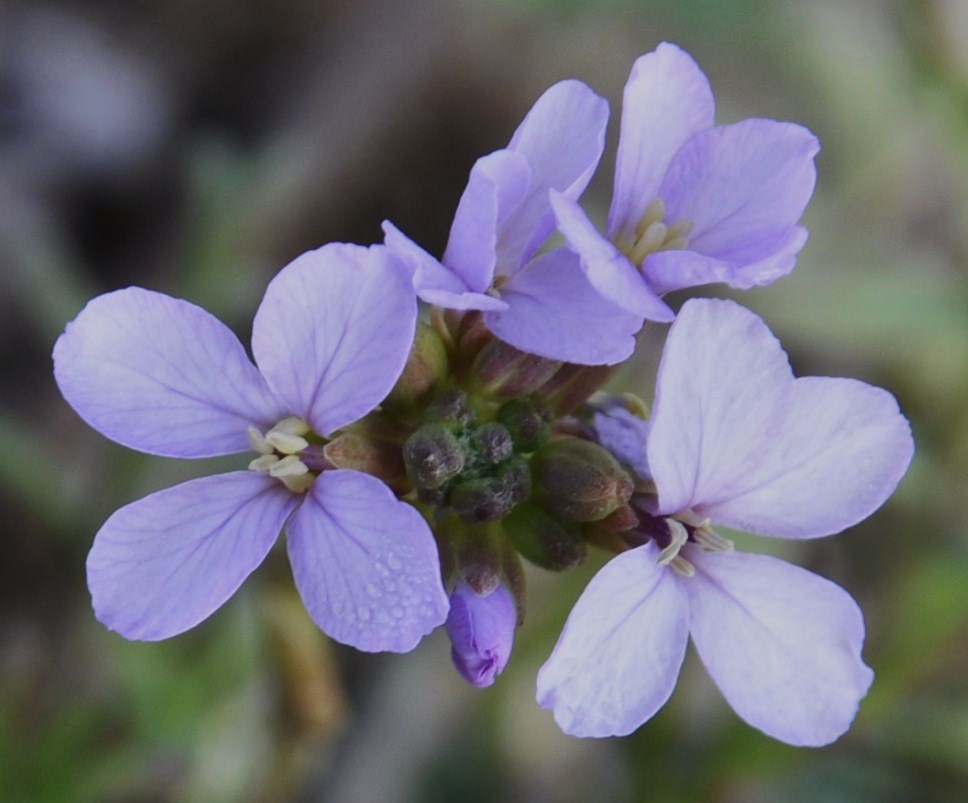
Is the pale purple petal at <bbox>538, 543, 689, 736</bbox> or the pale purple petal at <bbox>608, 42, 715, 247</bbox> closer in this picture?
the pale purple petal at <bbox>538, 543, 689, 736</bbox>

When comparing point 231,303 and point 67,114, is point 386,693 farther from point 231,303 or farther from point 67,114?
point 67,114

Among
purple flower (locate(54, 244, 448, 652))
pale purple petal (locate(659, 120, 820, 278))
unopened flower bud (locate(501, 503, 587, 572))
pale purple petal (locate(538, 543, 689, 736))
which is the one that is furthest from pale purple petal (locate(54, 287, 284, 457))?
pale purple petal (locate(659, 120, 820, 278))

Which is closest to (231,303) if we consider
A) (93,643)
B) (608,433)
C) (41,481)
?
(41,481)

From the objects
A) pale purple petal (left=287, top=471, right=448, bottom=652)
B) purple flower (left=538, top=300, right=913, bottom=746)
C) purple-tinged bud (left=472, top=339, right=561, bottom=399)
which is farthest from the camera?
A: purple-tinged bud (left=472, top=339, right=561, bottom=399)

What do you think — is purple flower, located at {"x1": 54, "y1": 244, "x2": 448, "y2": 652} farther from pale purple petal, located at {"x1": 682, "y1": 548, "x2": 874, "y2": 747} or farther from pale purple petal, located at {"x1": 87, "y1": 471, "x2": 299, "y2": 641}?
pale purple petal, located at {"x1": 682, "y1": 548, "x2": 874, "y2": 747}

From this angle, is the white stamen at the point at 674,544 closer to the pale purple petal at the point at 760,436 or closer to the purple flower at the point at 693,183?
the pale purple petal at the point at 760,436

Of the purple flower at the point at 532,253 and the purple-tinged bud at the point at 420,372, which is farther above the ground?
the purple flower at the point at 532,253

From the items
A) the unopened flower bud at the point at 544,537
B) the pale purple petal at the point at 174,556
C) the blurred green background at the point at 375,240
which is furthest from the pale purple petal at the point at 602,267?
the blurred green background at the point at 375,240
